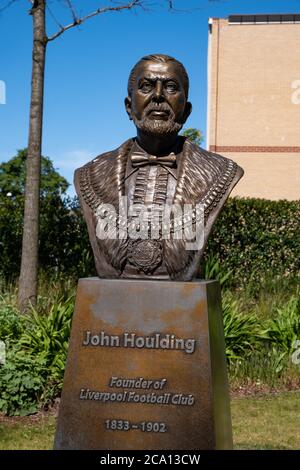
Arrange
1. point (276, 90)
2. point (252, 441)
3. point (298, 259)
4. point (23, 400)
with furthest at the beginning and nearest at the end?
point (276, 90), point (298, 259), point (23, 400), point (252, 441)

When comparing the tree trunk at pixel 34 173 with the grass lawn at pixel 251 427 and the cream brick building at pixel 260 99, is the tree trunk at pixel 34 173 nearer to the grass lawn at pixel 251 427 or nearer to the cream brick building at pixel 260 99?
the grass lawn at pixel 251 427

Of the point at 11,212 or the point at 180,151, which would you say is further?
the point at 11,212

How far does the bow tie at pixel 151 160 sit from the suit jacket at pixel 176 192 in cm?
7

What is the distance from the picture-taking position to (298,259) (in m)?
11.0

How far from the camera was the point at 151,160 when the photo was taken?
4.61 m

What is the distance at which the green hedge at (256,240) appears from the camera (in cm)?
Result: 1071

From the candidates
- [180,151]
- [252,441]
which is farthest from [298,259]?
[180,151]

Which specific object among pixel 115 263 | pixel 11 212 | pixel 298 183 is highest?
pixel 115 263

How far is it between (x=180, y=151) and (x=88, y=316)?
1.41 m

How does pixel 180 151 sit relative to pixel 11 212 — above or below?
above

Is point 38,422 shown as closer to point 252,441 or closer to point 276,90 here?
point 252,441

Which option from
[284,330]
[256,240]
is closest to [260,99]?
[256,240]

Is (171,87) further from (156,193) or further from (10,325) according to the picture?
(10,325)
